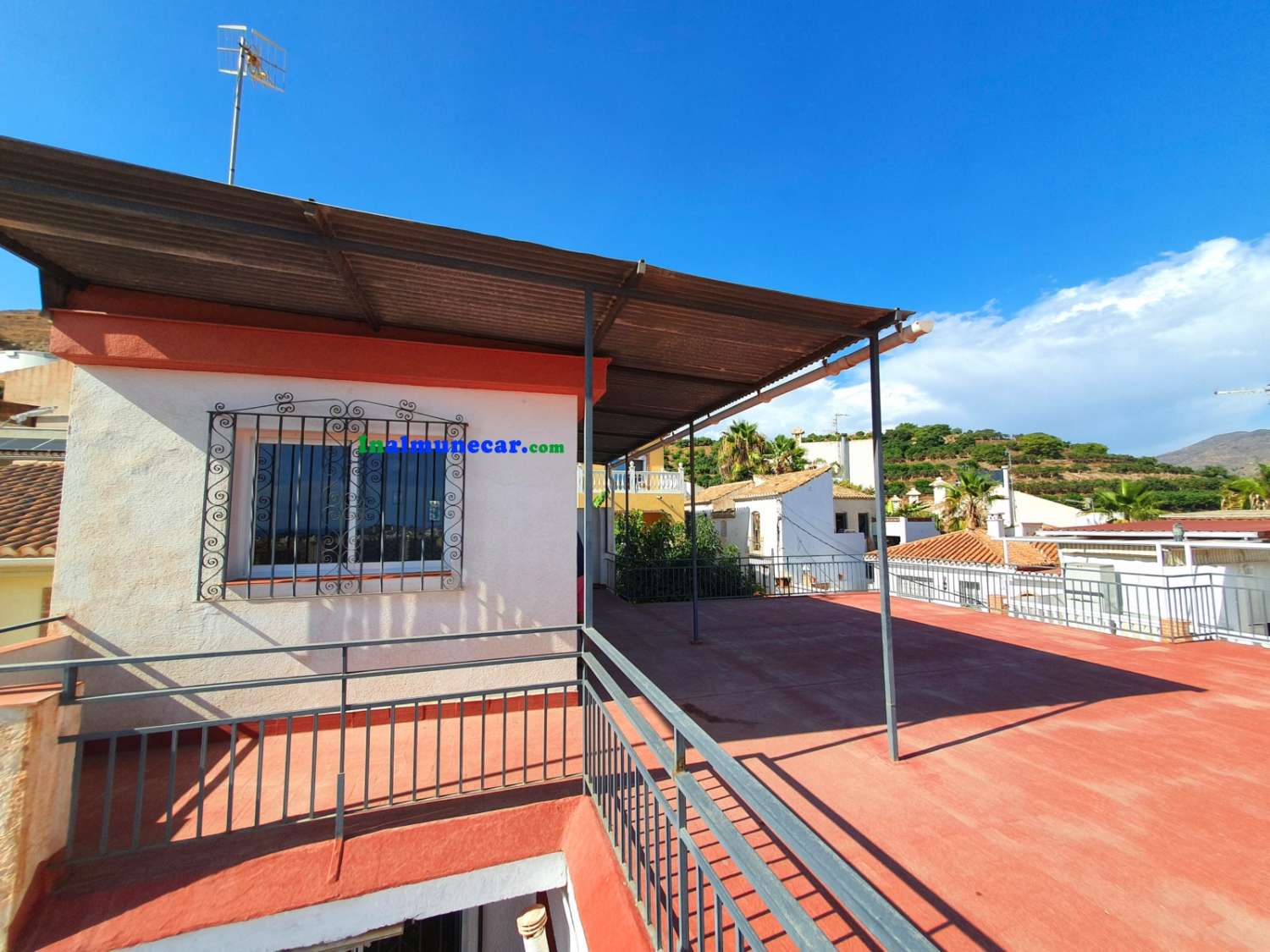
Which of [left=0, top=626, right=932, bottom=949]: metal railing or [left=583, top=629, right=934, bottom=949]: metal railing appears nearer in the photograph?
[left=583, top=629, right=934, bottom=949]: metal railing

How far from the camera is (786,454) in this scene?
99.9 feet

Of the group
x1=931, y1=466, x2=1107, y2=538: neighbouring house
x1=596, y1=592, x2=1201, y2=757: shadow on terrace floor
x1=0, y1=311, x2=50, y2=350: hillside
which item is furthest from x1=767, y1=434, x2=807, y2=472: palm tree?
x1=0, y1=311, x2=50, y2=350: hillside

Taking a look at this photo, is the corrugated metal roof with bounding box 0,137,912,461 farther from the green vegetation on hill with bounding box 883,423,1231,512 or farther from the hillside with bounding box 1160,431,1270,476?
the hillside with bounding box 1160,431,1270,476

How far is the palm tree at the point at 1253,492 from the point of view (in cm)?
2695

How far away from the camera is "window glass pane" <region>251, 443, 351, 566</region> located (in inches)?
149

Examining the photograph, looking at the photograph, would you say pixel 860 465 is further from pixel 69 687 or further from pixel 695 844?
pixel 69 687

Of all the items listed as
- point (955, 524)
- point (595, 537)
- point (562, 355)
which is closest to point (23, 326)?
point (595, 537)

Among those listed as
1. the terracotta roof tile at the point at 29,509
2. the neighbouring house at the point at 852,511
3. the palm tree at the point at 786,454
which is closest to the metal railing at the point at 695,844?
the terracotta roof tile at the point at 29,509

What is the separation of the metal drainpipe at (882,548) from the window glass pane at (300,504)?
12.9 feet

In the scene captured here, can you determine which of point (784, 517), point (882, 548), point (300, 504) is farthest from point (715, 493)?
point (300, 504)

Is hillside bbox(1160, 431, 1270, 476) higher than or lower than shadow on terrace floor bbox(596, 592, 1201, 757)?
higher

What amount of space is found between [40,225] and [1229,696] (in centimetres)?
904

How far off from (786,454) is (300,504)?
2904 centimetres

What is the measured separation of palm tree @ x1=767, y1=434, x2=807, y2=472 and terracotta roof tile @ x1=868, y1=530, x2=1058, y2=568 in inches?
378
